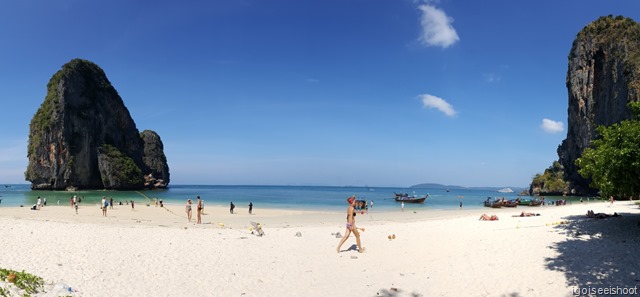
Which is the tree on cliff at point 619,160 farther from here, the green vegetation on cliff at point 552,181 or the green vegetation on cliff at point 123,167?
the green vegetation on cliff at point 123,167

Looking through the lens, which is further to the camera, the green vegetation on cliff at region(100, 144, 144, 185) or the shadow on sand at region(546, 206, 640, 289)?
the green vegetation on cliff at region(100, 144, 144, 185)

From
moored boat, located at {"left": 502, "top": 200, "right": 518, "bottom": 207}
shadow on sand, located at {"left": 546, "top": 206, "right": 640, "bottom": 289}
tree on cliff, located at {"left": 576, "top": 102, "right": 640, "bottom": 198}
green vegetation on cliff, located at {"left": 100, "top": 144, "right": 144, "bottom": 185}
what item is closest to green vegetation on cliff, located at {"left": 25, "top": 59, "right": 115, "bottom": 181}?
green vegetation on cliff, located at {"left": 100, "top": 144, "right": 144, "bottom": 185}

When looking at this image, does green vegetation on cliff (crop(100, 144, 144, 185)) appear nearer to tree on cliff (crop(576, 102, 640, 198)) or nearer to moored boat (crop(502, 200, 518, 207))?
moored boat (crop(502, 200, 518, 207))

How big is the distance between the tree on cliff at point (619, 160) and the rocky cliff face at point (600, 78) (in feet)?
165

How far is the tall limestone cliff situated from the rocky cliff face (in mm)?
120072

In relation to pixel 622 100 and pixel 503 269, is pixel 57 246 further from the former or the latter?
pixel 622 100

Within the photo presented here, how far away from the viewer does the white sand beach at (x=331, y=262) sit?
9.30m

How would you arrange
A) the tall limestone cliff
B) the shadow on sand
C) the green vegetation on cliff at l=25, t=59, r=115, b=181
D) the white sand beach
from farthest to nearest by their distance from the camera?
1. the green vegetation on cliff at l=25, t=59, r=115, b=181
2. the tall limestone cliff
3. the white sand beach
4. the shadow on sand

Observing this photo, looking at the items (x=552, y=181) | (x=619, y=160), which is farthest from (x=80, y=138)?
(x=552, y=181)

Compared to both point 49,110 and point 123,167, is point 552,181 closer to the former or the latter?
point 123,167

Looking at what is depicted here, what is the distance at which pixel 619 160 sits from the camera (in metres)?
12.0

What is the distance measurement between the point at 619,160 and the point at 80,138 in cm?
12866

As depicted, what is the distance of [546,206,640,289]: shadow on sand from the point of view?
356 inches

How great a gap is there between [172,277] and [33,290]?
339 cm
